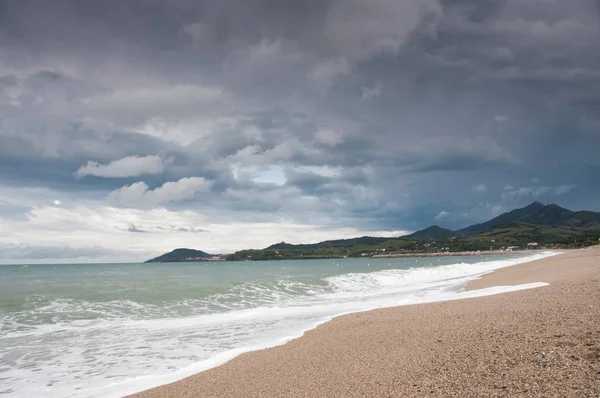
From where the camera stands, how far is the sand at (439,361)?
6086 millimetres

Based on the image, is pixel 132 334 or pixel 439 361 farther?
pixel 132 334

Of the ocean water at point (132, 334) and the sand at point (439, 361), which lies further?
the ocean water at point (132, 334)

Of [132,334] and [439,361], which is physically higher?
[439,361]

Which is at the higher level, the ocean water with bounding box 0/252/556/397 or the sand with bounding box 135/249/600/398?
the sand with bounding box 135/249/600/398

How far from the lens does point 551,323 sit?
30.9 ft

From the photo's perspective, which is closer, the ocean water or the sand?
the sand

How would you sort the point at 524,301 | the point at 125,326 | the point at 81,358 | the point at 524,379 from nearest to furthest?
1. the point at 524,379
2. the point at 81,358
3. the point at 524,301
4. the point at 125,326

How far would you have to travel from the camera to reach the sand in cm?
609

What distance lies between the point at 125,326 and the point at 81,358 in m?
6.32

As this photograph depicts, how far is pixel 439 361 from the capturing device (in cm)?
773

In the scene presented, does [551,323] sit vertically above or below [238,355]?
above

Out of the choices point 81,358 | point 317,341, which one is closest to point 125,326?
point 81,358

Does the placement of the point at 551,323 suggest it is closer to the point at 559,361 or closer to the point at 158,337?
the point at 559,361

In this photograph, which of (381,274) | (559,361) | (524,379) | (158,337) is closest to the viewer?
(524,379)
